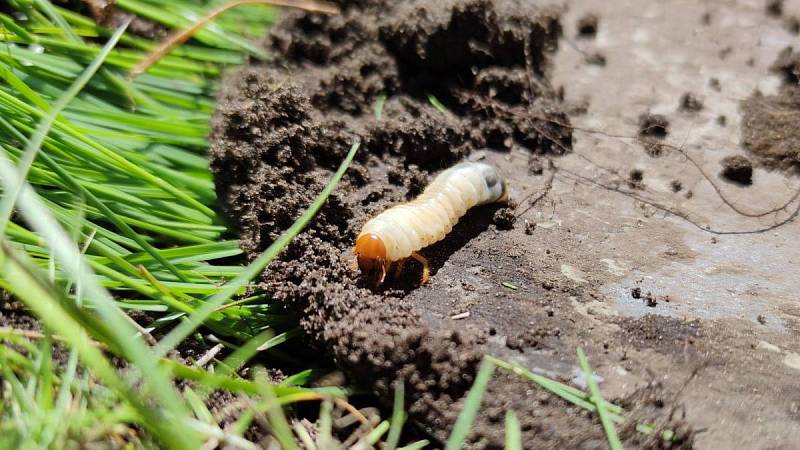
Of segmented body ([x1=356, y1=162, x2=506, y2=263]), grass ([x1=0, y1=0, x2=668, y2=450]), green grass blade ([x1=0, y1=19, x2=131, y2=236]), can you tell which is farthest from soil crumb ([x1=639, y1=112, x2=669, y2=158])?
green grass blade ([x1=0, y1=19, x2=131, y2=236])

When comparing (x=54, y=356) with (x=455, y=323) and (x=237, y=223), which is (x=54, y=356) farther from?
(x=455, y=323)

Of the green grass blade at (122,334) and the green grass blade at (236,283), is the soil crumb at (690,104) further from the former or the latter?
the green grass blade at (122,334)

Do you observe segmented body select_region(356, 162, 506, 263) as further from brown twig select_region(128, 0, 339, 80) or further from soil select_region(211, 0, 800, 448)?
brown twig select_region(128, 0, 339, 80)

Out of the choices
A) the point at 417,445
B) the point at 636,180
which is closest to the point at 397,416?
the point at 417,445

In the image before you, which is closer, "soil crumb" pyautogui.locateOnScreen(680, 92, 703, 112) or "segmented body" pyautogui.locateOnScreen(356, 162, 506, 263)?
"segmented body" pyautogui.locateOnScreen(356, 162, 506, 263)

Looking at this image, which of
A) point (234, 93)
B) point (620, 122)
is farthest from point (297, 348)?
point (620, 122)

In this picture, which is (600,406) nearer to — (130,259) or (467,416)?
(467,416)
